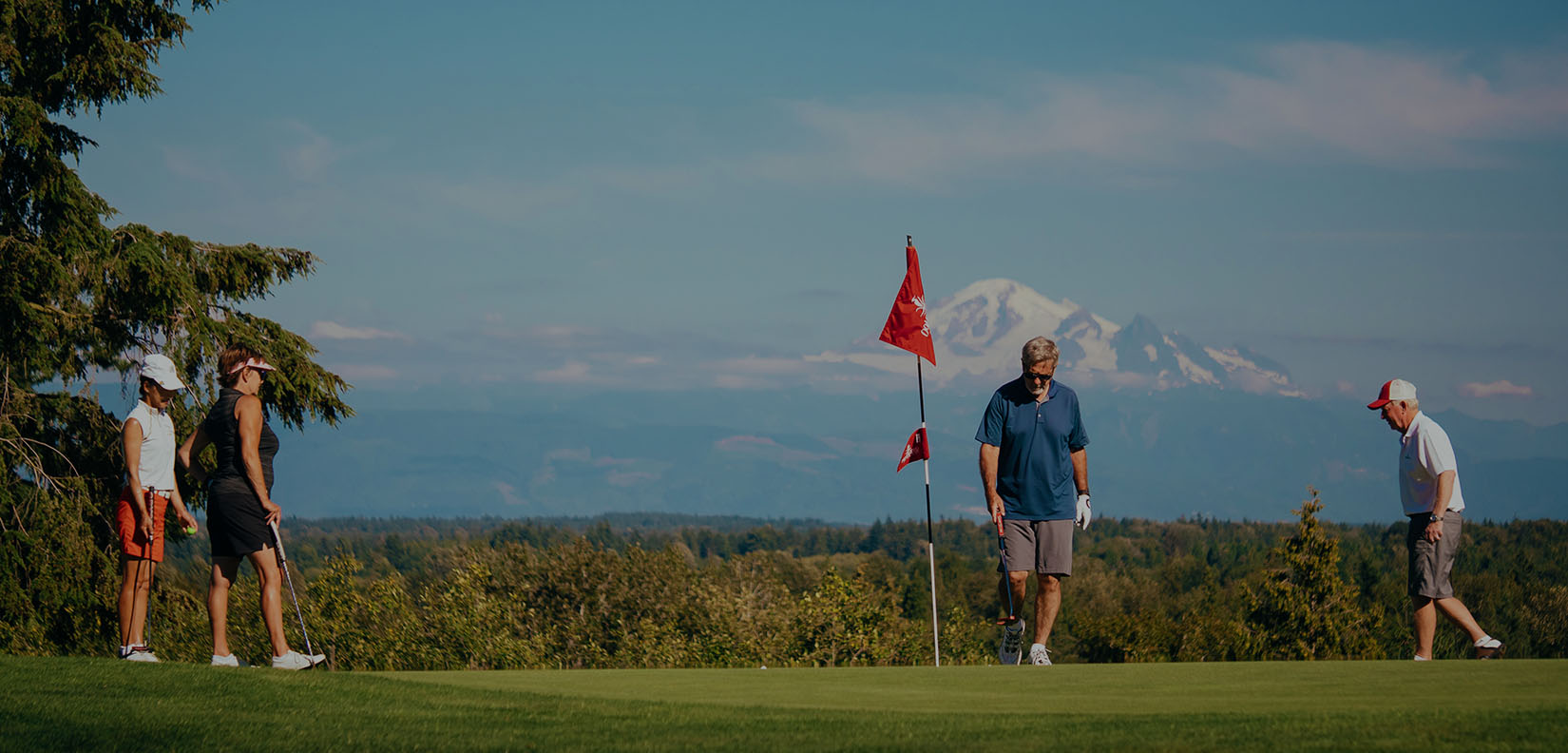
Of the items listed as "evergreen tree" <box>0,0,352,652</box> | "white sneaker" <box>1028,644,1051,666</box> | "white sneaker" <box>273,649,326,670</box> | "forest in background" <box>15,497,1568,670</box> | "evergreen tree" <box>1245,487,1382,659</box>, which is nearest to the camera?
"white sneaker" <box>273,649,326,670</box>

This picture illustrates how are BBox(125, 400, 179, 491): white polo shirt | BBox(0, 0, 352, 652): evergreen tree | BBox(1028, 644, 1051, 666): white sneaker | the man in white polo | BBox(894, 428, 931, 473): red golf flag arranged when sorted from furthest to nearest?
BBox(0, 0, 352, 652): evergreen tree < BBox(894, 428, 931, 473): red golf flag < BBox(1028, 644, 1051, 666): white sneaker < the man in white polo < BBox(125, 400, 179, 491): white polo shirt

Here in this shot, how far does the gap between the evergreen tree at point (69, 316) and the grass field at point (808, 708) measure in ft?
40.9

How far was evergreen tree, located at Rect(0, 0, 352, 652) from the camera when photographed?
1966 centimetres

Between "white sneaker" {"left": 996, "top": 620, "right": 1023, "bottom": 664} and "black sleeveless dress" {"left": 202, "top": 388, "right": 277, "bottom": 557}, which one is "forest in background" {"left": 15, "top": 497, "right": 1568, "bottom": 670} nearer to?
"black sleeveless dress" {"left": 202, "top": 388, "right": 277, "bottom": 557}

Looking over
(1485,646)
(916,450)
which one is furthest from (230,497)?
(1485,646)

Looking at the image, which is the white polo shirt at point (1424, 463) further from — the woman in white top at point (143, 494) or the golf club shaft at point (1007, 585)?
the woman in white top at point (143, 494)

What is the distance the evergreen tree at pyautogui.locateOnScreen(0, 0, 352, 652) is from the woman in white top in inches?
453

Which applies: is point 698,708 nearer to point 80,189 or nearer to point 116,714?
point 116,714

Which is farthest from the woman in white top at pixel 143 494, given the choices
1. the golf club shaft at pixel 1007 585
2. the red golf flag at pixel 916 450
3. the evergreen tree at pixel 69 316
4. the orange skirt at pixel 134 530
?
the evergreen tree at pixel 69 316

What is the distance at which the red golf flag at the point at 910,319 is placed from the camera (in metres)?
14.8

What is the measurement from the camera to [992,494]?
423 inches

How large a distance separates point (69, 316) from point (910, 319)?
12.6 metres

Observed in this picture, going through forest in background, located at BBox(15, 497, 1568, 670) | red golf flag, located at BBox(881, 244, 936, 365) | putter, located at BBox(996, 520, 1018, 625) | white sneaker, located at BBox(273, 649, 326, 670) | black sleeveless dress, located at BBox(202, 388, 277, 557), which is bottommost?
forest in background, located at BBox(15, 497, 1568, 670)

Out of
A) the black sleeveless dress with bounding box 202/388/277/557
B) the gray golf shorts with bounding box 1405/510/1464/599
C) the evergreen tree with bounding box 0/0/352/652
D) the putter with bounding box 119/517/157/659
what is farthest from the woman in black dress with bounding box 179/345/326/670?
the evergreen tree with bounding box 0/0/352/652
